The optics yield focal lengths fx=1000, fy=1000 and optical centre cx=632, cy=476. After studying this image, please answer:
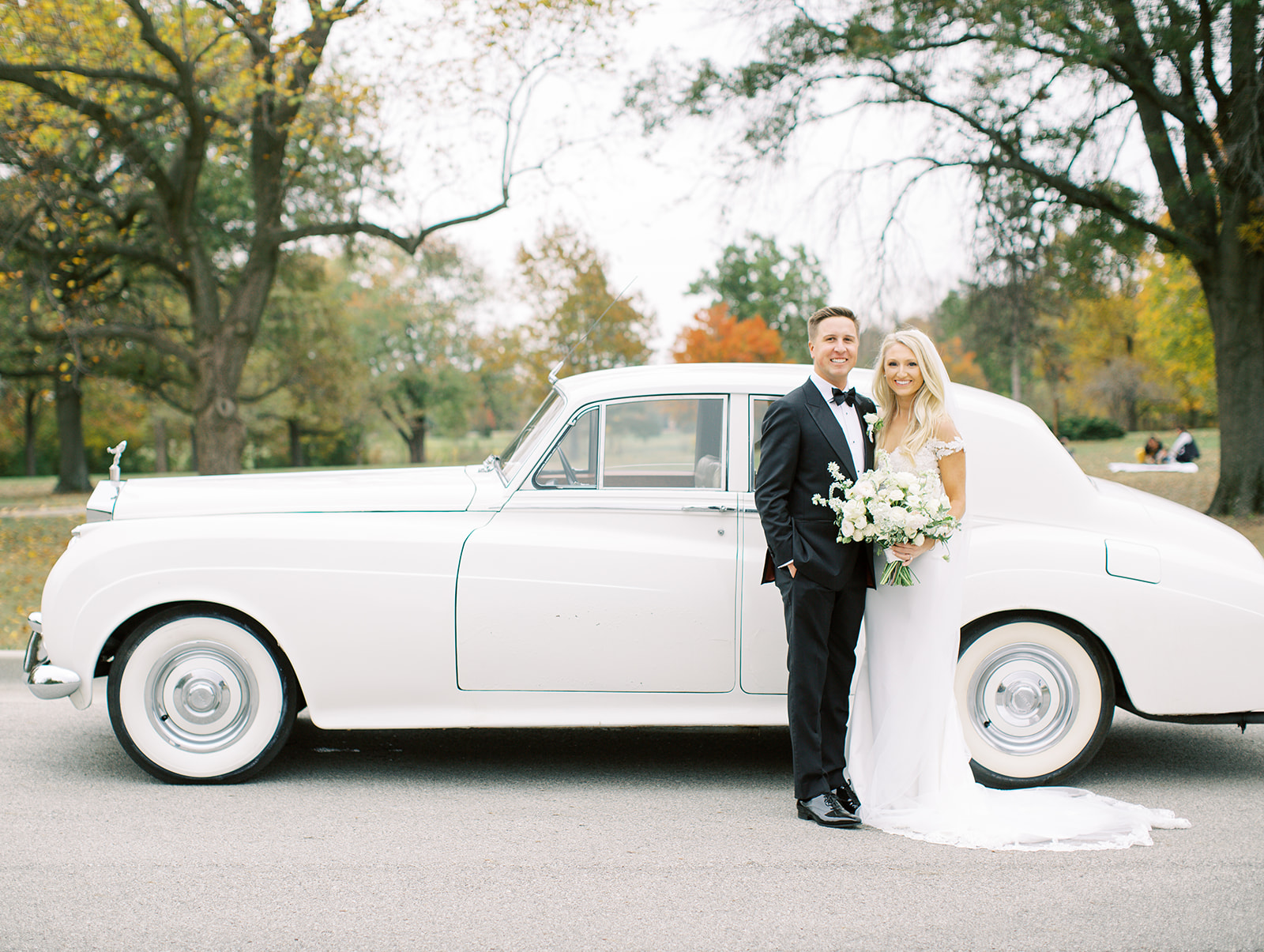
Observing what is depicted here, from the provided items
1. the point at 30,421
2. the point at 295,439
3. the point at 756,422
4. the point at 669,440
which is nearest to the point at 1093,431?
the point at 295,439

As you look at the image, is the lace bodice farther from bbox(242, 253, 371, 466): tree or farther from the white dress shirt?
bbox(242, 253, 371, 466): tree

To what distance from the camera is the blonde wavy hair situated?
4000 mm

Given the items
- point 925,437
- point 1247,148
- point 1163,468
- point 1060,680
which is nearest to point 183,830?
point 925,437

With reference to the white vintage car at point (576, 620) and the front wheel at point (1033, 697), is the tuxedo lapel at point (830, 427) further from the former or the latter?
the front wheel at point (1033, 697)

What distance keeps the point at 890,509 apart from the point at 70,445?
102 feet

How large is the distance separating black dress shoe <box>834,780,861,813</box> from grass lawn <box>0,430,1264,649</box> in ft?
20.0

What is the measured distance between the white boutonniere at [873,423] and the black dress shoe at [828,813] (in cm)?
148

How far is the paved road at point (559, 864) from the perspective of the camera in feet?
10.0

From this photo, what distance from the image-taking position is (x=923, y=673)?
407 cm

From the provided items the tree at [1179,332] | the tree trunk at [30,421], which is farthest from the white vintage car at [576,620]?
the tree trunk at [30,421]

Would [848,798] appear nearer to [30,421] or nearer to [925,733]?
[925,733]

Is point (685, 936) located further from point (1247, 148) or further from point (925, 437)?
point (1247, 148)

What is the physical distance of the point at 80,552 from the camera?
14.3 ft

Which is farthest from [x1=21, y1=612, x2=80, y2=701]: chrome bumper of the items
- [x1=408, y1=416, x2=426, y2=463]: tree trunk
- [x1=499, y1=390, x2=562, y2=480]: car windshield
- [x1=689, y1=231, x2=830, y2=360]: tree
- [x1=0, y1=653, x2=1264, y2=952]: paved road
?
[x1=689, y1=231, x2=830, y2=360]: tree
